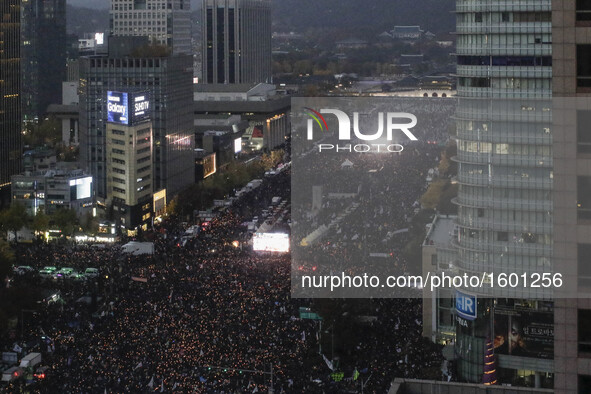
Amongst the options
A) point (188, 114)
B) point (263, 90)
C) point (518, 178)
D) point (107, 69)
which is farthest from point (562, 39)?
point (263, 90)

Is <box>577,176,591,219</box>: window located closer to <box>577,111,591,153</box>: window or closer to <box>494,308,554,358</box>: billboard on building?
<box>577,111,591,153</box>: window

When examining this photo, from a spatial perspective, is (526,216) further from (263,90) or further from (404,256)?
(263,90)

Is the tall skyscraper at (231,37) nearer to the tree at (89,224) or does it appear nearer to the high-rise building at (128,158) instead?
the high-rise building at (128,158)

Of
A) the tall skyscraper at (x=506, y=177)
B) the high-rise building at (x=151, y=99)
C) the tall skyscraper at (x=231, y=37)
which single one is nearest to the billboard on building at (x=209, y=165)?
the high-rise building at (x=151, y=99)

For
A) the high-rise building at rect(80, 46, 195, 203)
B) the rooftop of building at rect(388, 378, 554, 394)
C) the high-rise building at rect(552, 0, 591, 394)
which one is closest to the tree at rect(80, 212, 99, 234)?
the high-rise building at rect(80, 46, 195, 203)

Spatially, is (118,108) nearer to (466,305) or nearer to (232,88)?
(466,305)

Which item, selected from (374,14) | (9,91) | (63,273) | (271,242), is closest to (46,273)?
(63,273)
